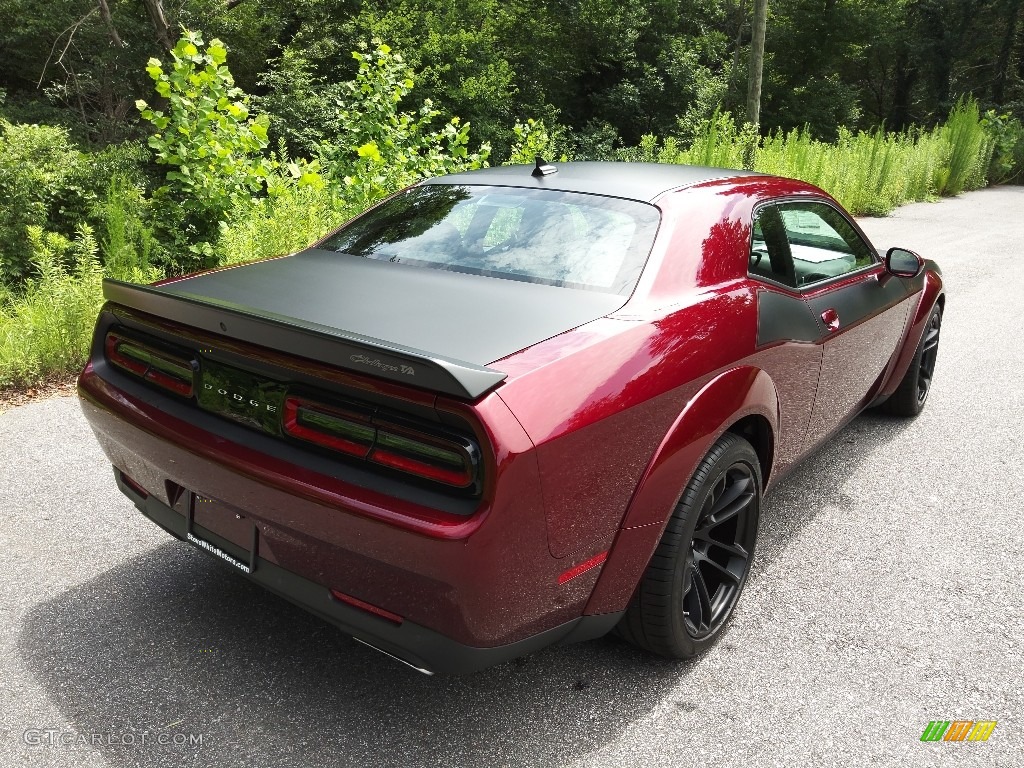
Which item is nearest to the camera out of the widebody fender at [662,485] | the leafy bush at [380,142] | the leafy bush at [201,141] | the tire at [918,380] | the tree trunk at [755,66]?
the widebody fender at [662,485]

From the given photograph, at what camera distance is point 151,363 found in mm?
2402

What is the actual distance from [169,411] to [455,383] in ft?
3.44

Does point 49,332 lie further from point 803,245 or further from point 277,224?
point 803,245

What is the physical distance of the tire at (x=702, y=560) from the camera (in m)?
2.29

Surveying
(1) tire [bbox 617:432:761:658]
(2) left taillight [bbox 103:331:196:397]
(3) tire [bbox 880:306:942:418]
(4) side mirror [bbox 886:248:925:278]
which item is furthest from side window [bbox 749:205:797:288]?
(2) left taillight [bbox 103:331:196:397]

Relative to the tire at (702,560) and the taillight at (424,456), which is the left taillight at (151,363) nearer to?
the taillight at (424,456)

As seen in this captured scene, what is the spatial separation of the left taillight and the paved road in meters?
0.83

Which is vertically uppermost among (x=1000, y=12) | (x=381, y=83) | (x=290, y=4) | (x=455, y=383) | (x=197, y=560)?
(x=1000, y=12)

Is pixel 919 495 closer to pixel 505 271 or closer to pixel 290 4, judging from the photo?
pixel 505 271

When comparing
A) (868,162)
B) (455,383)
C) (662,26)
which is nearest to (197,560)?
(455,383)

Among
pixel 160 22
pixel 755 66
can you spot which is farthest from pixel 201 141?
pixel 160 22

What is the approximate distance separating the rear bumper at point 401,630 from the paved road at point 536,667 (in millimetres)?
336

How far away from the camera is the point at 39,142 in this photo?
7.75 metres

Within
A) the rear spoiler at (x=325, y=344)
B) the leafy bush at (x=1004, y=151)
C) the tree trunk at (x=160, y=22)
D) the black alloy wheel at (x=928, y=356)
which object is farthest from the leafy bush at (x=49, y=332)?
the leafy bush at (x=1004, y=151)
